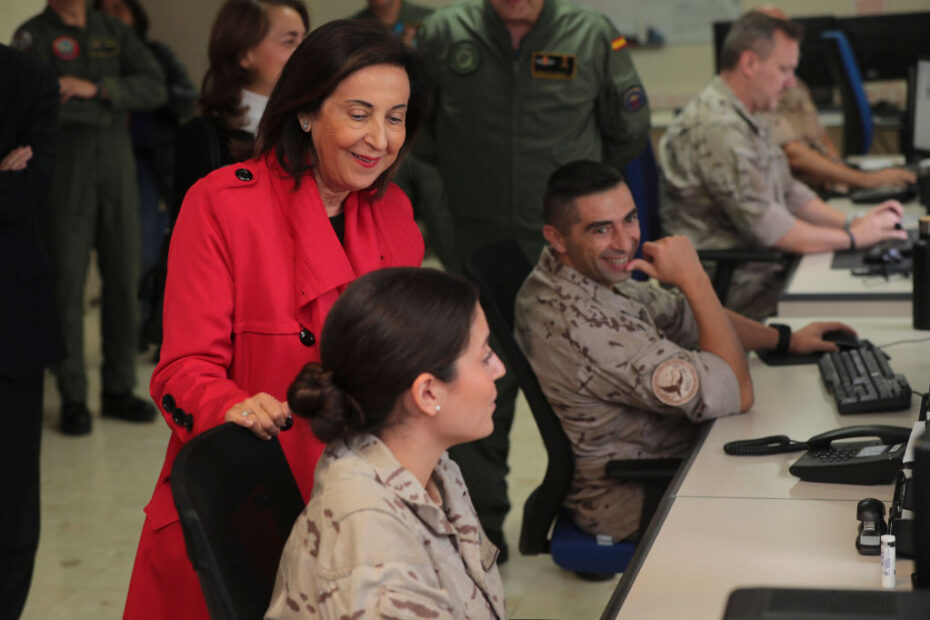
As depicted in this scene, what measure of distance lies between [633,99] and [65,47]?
2.17m

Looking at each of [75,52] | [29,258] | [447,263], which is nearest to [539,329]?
[29,258]

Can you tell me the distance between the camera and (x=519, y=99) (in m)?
3.34

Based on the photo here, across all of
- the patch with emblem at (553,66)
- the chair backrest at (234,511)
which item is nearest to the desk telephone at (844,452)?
the chair backrest at (234,511)

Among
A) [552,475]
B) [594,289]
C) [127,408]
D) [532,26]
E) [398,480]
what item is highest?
[532,26]

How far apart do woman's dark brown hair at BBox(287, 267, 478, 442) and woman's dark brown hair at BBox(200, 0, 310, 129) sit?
140 cm

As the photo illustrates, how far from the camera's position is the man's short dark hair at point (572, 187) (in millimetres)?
2449

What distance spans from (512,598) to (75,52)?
2.68m

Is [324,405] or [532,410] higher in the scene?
[324,405]

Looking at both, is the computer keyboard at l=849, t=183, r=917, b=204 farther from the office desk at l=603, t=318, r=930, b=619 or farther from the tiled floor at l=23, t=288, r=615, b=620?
the office desk at l=603, t=318, r=930, b=619

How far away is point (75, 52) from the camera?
171 inches

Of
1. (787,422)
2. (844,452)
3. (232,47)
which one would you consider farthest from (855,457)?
(232,47)

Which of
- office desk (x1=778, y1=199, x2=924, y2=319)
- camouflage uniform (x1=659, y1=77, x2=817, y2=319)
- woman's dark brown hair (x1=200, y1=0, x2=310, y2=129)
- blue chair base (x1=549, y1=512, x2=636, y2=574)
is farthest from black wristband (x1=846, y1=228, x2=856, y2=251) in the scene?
woman's dark brown hair (x1=200, y1=0, x2=310, y2=129)

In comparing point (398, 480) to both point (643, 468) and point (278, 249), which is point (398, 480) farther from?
point (643, 468)

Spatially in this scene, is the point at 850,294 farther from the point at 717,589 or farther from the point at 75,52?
the point at 75,52
